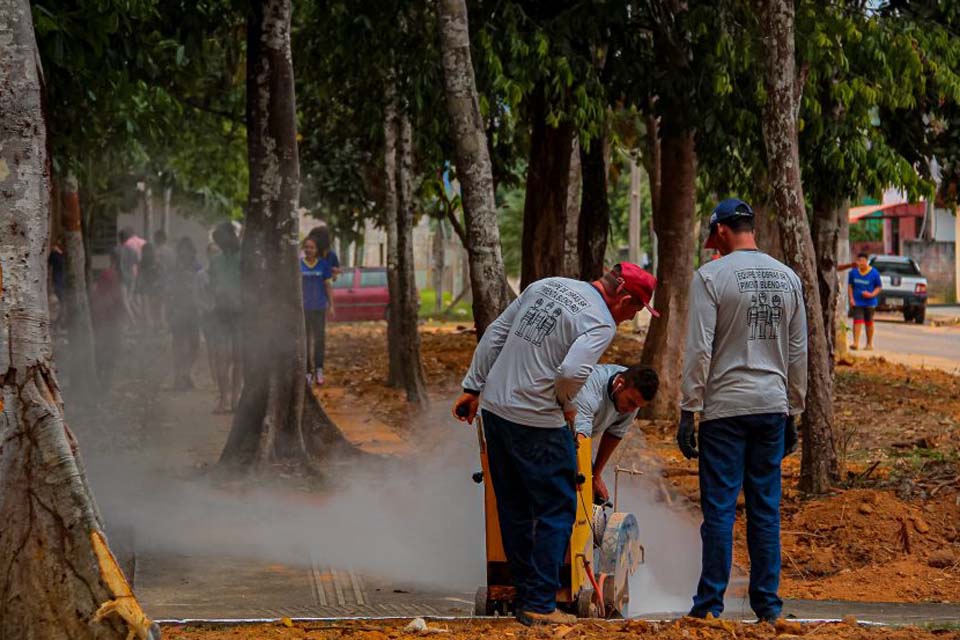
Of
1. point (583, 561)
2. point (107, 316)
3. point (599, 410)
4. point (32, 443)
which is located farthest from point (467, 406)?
point (107, 316)

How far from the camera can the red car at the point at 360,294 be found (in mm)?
36281

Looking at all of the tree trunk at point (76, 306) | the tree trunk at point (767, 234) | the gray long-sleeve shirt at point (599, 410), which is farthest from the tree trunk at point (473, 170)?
the tree trunk at point (76, 306)

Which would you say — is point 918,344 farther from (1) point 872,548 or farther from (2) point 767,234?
(1) point 872,548

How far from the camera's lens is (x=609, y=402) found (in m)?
6.79

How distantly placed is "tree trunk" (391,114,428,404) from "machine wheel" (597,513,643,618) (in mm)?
9438

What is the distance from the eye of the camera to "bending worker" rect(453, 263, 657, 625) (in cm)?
622

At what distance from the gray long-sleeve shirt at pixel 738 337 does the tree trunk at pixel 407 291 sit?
33.1 ft

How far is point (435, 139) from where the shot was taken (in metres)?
14.7

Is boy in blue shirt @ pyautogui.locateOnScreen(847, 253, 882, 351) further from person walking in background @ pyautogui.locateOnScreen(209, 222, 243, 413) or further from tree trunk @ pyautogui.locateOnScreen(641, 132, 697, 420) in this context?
person walking in background @ pyautogui.locateOnScreen(209, 222, 243, 413)

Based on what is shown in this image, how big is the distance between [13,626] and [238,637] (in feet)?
2.88

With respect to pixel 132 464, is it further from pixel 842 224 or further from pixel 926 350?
pixel 926 350

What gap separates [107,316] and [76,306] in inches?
73.4

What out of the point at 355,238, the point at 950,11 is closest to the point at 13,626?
the point at 950,11

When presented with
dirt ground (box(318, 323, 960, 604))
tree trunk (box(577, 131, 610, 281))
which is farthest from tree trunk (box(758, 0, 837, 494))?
tree trunk (box(577, 131, 610, 281))
